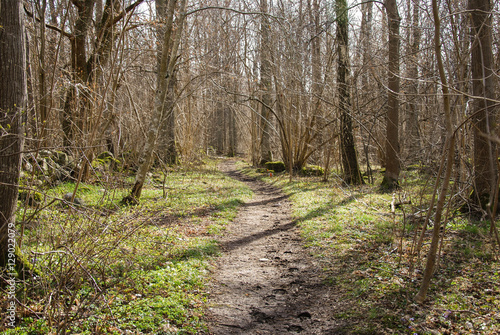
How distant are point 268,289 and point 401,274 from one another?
1.81 m

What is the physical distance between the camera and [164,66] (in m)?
8.04

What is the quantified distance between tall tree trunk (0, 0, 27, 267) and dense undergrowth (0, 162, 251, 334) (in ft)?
0.70

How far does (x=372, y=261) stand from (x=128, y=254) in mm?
3660

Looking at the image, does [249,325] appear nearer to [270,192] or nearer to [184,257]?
[184,257]

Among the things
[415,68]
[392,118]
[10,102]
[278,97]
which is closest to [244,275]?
[10,102]

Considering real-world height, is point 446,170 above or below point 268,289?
above

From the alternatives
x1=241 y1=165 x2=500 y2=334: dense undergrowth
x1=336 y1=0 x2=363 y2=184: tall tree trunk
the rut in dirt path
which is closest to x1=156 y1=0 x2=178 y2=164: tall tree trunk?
the rut in dirt path

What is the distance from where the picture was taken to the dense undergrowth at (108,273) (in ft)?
10.3

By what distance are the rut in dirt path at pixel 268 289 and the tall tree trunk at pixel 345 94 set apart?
5319mm

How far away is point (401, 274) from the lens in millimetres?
4465

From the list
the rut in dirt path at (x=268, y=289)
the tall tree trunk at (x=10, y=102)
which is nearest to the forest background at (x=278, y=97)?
the tall tree trunk at (x=10, y=102)

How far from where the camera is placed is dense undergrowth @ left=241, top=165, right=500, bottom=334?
11.2 feet

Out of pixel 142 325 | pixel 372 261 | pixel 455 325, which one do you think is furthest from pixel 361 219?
pixel 142 325

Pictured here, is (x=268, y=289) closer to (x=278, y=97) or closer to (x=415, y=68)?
(x=415, y=68)
